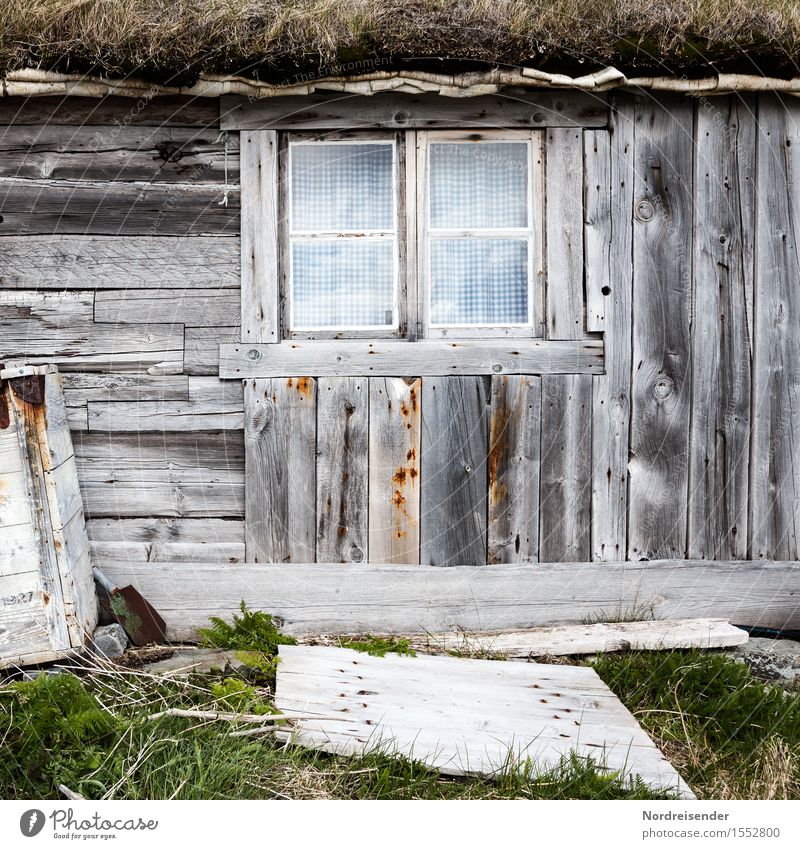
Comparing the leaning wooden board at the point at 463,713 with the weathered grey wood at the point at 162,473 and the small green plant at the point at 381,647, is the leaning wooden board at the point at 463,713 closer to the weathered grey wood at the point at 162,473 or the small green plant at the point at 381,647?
the small green plant at the point at 381,647

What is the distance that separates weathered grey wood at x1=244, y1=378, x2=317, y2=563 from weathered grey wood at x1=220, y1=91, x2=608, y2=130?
1323 millimetres

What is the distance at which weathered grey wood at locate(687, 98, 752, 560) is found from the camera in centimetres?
372

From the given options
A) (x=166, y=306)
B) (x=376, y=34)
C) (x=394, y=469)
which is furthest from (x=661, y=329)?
(x=166, y=306)

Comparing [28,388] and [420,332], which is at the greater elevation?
[420,332]

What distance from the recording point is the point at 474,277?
379 centimetres

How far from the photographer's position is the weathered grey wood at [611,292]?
3.71 meters

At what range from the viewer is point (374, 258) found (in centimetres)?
379

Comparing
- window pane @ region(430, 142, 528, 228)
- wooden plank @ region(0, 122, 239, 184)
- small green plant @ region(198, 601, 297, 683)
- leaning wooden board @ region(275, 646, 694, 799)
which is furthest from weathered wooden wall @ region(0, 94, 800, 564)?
leaning wooden board @ region(275, 646, 694, 799)

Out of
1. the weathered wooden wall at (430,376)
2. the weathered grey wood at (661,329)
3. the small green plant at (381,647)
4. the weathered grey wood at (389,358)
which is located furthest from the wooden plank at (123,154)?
the small green plant at (381,647)

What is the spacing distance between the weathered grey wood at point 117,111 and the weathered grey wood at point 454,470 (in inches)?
70.3

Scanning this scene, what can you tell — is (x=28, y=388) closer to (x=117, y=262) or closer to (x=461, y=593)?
(x=117, y=262)

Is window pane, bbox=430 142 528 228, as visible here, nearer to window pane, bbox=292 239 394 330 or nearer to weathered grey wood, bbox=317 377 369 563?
window pane, bbox=292 239 394 330

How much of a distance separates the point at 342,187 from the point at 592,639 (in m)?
2.59

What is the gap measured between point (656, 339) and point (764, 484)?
96cm
